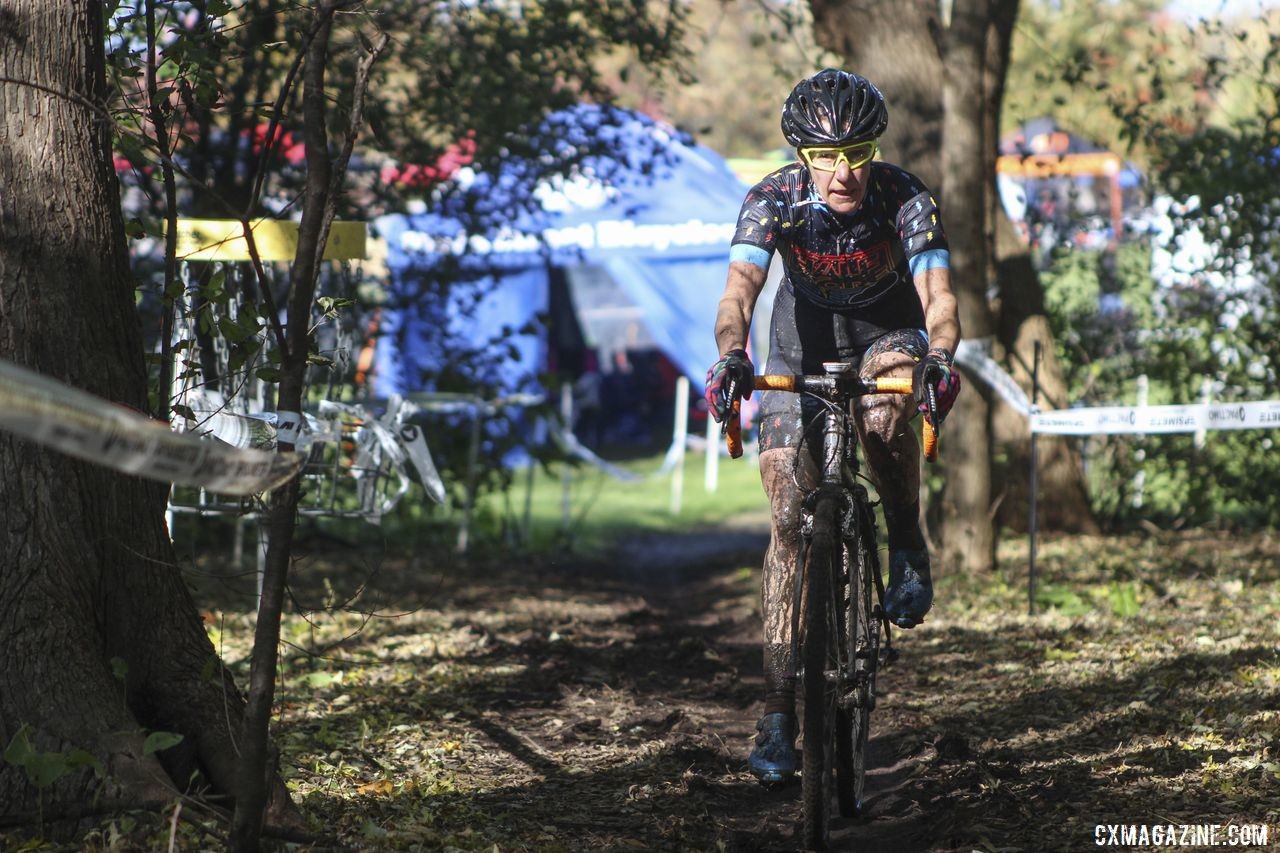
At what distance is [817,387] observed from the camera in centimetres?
416

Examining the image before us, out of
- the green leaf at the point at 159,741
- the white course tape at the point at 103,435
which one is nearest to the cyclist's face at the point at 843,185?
the white course tape at the point at 103,435

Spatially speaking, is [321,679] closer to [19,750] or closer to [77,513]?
[77,513]

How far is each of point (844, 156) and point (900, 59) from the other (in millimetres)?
5502

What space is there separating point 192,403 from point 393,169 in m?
4.28

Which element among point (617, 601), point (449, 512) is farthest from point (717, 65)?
point (617, 601)

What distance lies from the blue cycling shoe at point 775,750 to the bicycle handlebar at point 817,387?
0.86 metres

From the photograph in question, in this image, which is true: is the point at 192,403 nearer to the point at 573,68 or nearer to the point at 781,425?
the point at 781,425

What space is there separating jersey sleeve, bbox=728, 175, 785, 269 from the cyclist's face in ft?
0.49

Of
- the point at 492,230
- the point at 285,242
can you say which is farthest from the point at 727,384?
the point at 492,230

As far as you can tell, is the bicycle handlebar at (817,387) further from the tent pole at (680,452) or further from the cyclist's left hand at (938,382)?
the tent pole at (680,452)

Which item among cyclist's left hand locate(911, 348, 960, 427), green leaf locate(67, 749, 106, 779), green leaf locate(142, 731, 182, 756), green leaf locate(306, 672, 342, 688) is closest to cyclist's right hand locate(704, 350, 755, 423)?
cyclist's left hand locate(911, 348, 960, 427)

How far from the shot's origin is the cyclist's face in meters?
4.60

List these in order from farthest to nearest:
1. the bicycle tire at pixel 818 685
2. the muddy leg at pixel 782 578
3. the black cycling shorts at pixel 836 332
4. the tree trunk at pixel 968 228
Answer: the tree trunk at pixel 968 228, the black cycling shorts at pixel 836 332, the muddy leg at pixel 782 578, the bicycle tire at pixel 818 685

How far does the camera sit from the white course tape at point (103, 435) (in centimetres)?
253
